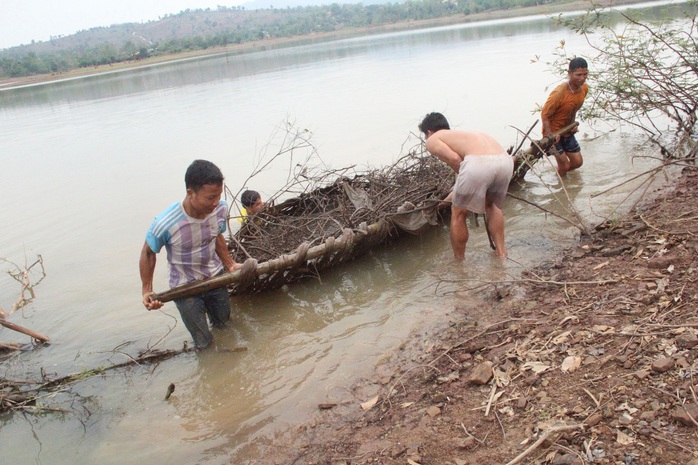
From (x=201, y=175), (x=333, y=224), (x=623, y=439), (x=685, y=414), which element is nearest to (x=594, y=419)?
(x=623, y=439)

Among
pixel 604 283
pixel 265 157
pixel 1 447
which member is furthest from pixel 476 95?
pixel 1 447

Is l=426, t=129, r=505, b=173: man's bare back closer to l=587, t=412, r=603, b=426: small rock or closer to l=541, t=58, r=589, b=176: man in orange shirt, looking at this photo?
l=541, t=58, r=589, b=176: man in orange shirt

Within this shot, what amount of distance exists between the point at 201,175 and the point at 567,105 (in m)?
4.47

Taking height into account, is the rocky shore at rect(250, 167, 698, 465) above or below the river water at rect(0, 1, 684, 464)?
above

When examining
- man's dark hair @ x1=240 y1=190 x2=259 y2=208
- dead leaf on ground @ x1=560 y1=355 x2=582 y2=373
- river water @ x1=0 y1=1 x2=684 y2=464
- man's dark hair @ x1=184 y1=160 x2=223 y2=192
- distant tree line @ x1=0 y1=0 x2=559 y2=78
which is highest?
distant tree line @ x1=0 y1=0 x2=559 y2=78

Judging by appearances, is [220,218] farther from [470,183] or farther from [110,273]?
[110,273]

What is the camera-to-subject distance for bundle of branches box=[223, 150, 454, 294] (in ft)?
14.9

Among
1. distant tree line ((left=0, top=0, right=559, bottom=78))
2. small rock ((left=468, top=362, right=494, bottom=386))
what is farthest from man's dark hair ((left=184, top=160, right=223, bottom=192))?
distant tree line ((left=0, top=0, right=559, bottom=78))

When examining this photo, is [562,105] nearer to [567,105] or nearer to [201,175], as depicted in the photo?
[567,105]

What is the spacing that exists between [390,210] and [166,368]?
230 centimetres

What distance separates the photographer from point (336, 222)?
186 inches

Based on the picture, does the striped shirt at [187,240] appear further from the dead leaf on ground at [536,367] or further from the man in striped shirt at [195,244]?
the dead leaf on ground at [536,367]

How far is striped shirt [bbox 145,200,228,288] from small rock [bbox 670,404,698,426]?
267cm

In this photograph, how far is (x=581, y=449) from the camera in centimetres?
204
